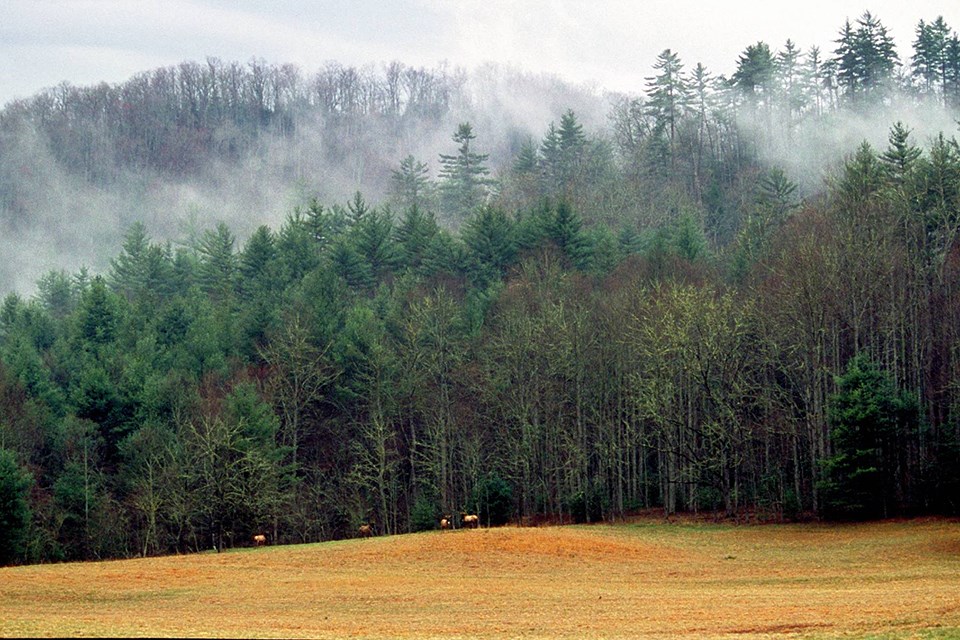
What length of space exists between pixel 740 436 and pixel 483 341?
15988 millimetres

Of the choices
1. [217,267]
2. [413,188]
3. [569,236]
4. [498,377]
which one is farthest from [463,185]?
[498,377]

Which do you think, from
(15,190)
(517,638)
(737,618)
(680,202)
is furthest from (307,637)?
(15,190)

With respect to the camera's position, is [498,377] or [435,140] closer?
[498,377]

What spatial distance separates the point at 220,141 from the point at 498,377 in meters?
112

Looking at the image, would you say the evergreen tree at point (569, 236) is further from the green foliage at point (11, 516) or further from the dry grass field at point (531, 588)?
the green foliage at point (11, 516)

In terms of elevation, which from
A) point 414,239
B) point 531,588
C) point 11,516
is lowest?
point 531,588

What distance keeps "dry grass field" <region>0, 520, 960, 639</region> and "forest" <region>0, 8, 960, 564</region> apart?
26.0ft

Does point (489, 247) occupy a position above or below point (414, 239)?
below

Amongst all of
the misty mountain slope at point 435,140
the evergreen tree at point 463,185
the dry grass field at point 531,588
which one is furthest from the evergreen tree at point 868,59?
the dry grass field at point 531,588

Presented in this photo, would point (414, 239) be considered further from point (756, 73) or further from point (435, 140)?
point (435, 140)

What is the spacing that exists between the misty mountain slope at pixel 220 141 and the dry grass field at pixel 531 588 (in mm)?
101365

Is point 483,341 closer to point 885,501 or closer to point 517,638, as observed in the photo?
point 885,501

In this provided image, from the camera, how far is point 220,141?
158000mm

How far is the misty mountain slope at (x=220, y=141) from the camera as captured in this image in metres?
142
